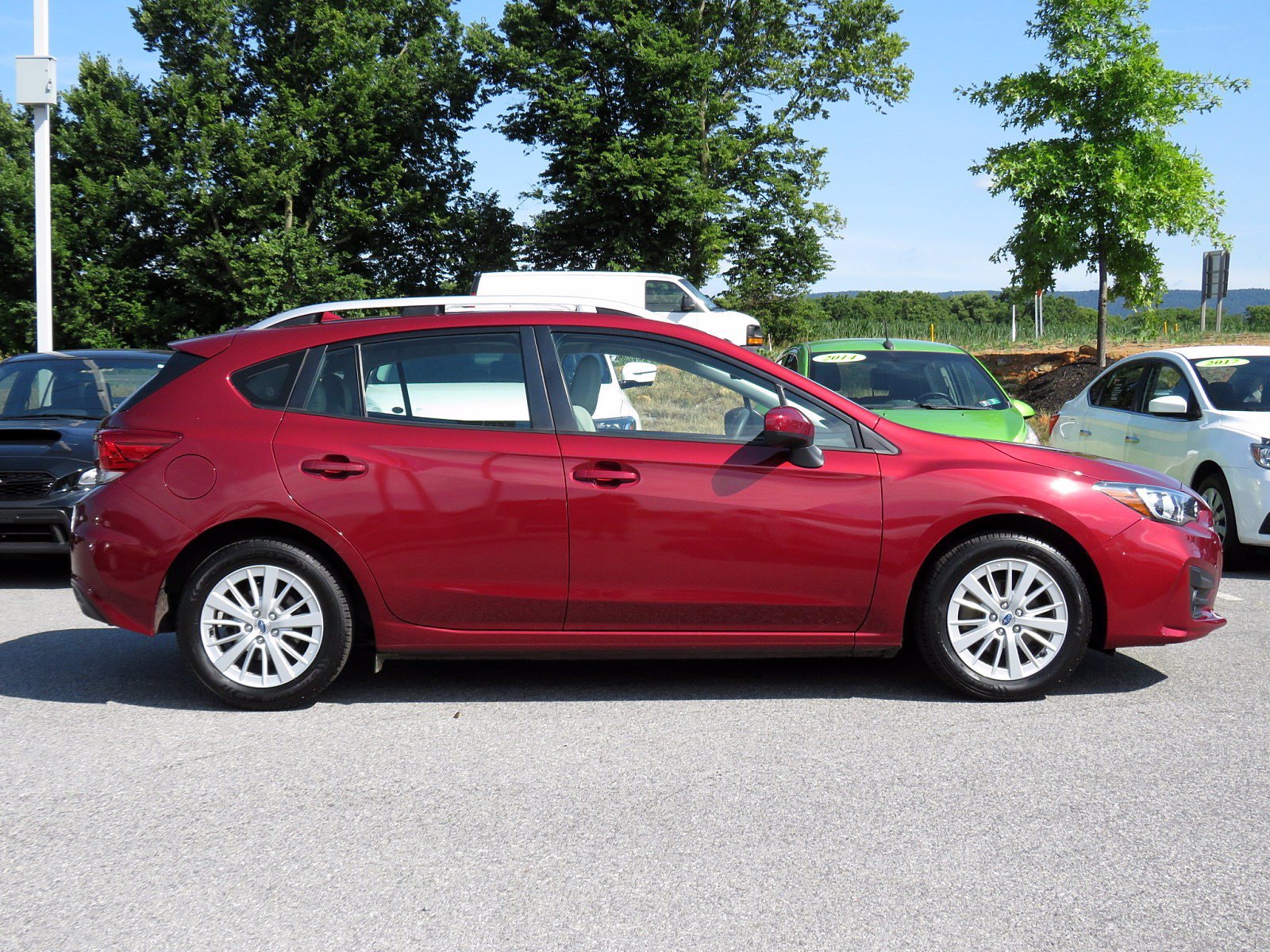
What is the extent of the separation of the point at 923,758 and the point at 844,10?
141 ft

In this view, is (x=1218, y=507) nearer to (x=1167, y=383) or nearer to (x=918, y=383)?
(x=1167, y=383)

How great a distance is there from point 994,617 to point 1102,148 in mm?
18807

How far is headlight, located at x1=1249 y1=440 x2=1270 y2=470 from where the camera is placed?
27.7 feet

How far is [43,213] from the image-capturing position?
59.1ft

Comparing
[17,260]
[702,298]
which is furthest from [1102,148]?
[17,260]

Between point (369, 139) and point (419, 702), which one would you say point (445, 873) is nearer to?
point (419, 702)

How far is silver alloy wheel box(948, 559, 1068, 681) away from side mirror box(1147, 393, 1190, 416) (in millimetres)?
4205

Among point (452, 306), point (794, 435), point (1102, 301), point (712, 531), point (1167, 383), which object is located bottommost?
point (712, 531)

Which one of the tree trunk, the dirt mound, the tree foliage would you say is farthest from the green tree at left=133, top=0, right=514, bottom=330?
the tree trunk

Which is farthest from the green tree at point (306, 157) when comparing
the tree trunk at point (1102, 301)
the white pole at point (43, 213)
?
the tree trunk at point (1102, 301)

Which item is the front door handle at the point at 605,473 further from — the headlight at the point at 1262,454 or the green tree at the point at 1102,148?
the green tree at the point at 1102,148

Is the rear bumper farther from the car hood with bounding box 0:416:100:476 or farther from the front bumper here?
the car hood with bounding box 0:416:100:476

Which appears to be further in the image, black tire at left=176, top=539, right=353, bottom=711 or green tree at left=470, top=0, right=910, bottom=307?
green tree at left=470, top=0, right=910, bottom=307

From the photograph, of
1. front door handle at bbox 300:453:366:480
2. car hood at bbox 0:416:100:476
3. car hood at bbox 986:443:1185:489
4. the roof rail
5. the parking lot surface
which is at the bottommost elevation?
the parking lot surface
